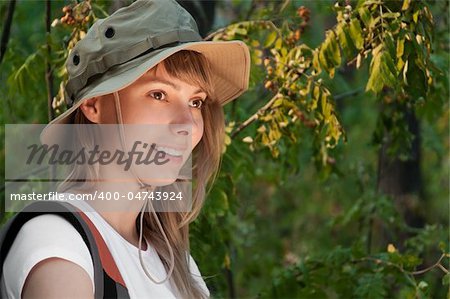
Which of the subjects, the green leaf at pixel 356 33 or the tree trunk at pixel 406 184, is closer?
the green leaf at pixel 356 33

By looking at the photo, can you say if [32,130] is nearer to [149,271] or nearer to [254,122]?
[254,122]

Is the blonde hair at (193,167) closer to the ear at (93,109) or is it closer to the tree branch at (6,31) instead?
the ear at (93,109)

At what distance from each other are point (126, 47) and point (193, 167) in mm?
668

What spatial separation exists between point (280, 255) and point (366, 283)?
4417 mm

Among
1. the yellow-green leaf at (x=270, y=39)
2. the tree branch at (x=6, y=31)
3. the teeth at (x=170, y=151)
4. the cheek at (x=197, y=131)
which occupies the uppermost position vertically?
the tree branch at (x=6, y=31)

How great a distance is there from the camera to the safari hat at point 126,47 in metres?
2.56

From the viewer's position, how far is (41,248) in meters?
2.20

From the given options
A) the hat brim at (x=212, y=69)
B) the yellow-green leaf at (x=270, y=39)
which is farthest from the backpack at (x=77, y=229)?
the yellow-green leaf at (x=270, y=39)

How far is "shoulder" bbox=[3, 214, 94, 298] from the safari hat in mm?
415

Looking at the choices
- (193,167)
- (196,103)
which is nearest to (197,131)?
(196,103)

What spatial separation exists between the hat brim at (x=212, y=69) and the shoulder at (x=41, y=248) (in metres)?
0.41

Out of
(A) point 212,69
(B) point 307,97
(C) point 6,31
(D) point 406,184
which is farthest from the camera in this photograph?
(D) point 406,184

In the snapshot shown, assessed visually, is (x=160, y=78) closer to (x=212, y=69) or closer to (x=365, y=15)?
(x=212, y=69)

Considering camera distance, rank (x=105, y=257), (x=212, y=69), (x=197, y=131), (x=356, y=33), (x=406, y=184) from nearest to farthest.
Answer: (x=105, y=257)
(x=197, y=131)
(x=212, y=69)
(x=356, y=33)
(x=406, y=184)
